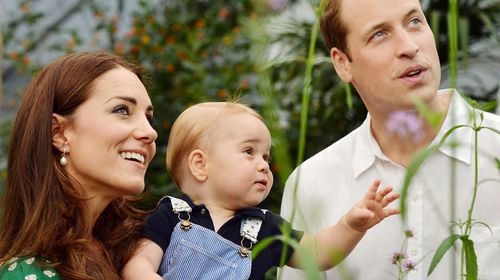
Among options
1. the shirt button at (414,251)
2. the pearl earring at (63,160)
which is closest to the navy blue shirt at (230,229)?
the pearl earring at (63,160)

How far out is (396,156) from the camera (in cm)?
254

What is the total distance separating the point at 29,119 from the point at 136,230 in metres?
0.34

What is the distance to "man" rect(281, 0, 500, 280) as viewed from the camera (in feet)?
7.75

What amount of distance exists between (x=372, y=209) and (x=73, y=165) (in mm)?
639

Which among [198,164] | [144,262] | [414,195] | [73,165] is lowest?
[144,262]

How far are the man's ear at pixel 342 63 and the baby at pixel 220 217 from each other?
0.43 meters

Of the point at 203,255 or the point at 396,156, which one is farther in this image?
the point at 396,156

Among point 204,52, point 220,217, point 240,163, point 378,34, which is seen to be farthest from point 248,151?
point 204,52

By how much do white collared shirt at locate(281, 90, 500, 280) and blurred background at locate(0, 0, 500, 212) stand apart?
4.30 feet

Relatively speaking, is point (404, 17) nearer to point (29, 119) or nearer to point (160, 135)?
point (29, 119)

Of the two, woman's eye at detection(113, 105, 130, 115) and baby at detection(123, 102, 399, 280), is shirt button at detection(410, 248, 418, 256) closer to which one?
baby at detection(123, 102, 399, 280)

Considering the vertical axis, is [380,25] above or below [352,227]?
above

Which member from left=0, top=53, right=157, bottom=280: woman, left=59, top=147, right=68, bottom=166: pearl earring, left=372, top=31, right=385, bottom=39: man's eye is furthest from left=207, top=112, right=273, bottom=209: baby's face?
left=372, top=31, right=385, bottom=39: man's eye

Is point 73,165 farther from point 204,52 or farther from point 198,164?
point 204,52
